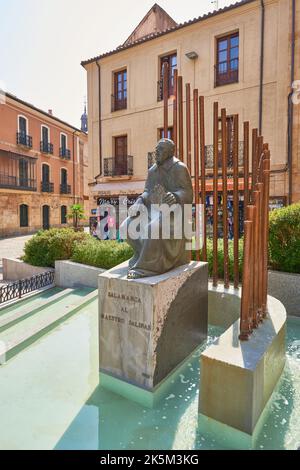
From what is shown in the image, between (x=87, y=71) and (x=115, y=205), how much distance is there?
329 inches

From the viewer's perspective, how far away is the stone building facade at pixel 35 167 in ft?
75.3

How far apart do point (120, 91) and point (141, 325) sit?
16.9 meters

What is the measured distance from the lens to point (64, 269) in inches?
307

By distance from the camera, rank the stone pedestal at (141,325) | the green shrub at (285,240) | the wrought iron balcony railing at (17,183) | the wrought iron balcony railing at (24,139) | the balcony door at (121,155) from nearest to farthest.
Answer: the stone pedestal at (141,325), the green shrub at (285,240), the balcony door at (121,155), the wrought iron balcony railing at (17,183), the wrought iron balcony railing at (24,139)

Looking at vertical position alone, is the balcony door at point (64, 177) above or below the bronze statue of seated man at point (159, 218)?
above

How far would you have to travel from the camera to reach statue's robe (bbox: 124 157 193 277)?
3.27 m

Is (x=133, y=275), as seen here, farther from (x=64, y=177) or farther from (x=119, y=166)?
(x=64, y=177)

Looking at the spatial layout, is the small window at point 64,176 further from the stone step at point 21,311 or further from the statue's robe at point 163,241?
the statue's robe at point 163,241

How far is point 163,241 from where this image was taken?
3.34m

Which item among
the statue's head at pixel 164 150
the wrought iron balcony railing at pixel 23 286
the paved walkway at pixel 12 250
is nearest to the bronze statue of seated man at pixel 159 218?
the statue's head at pixel 164 150

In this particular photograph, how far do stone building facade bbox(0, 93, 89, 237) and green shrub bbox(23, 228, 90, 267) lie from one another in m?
15.9

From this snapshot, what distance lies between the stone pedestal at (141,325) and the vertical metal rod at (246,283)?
2.47ft

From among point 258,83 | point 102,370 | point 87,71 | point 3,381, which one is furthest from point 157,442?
point 87,71

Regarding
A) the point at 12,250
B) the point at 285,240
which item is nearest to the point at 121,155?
the point at 12,250
